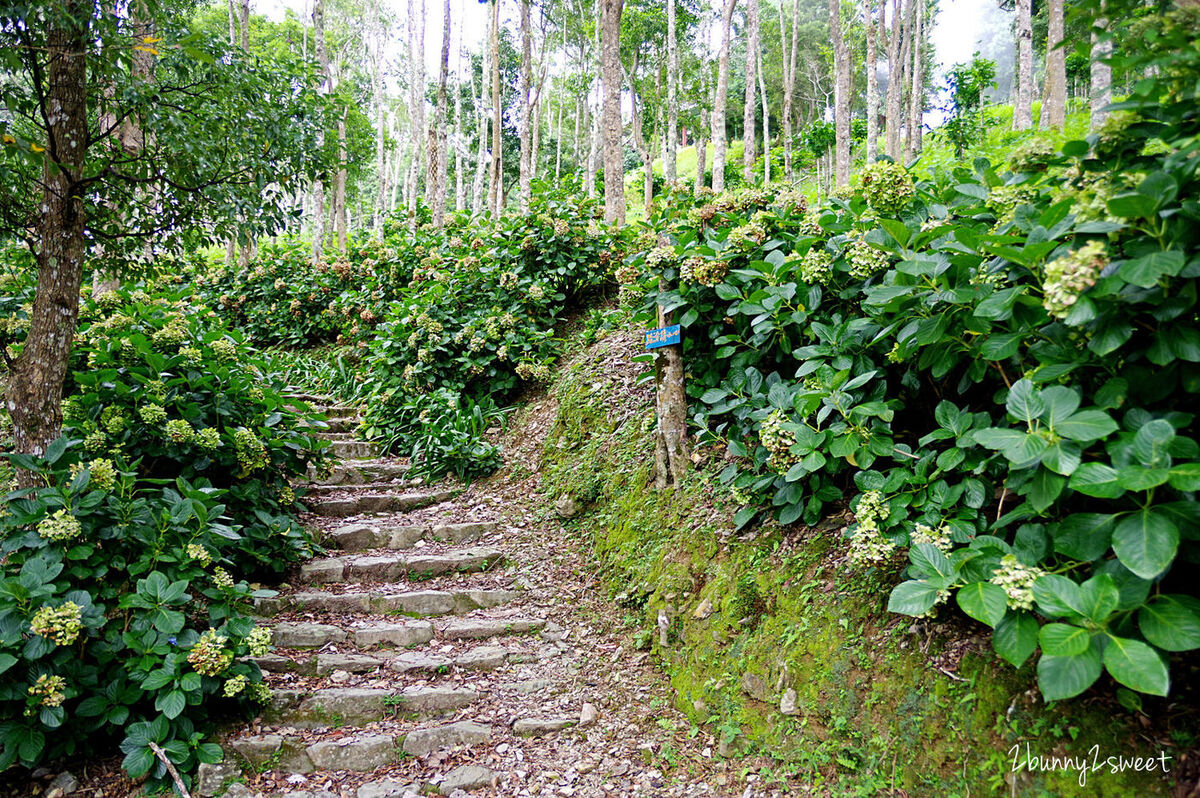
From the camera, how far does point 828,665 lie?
2.42 meters

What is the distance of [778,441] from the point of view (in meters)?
2.74

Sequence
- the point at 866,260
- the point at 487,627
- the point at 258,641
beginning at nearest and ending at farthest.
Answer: the point at 866,260, the point at 258,641, the point at 487,627

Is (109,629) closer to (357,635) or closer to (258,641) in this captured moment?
(258,641)

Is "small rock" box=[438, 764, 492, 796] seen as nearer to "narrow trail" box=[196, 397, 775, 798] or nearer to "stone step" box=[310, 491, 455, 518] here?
"narrow trail" box=[196, 397, 775, 798]

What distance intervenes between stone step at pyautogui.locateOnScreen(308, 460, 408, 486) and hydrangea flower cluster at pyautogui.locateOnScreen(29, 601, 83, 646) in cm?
310

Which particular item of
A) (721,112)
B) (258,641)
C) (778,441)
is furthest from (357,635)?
(721,112)

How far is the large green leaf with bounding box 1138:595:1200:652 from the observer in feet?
4.83

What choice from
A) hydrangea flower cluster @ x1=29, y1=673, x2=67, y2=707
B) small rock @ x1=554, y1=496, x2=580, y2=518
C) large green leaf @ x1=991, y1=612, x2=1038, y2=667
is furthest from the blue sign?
hydrangea flower cluster @ x1=29, y1=673, x2=67, y2=707

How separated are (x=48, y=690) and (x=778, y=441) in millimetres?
3131

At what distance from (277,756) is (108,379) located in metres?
2.30

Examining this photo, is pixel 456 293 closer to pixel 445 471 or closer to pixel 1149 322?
pixel 445 471

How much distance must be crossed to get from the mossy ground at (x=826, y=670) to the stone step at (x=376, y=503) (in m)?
1.96

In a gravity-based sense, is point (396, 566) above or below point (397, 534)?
below

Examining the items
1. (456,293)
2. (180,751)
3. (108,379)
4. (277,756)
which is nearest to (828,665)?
(277,756)
